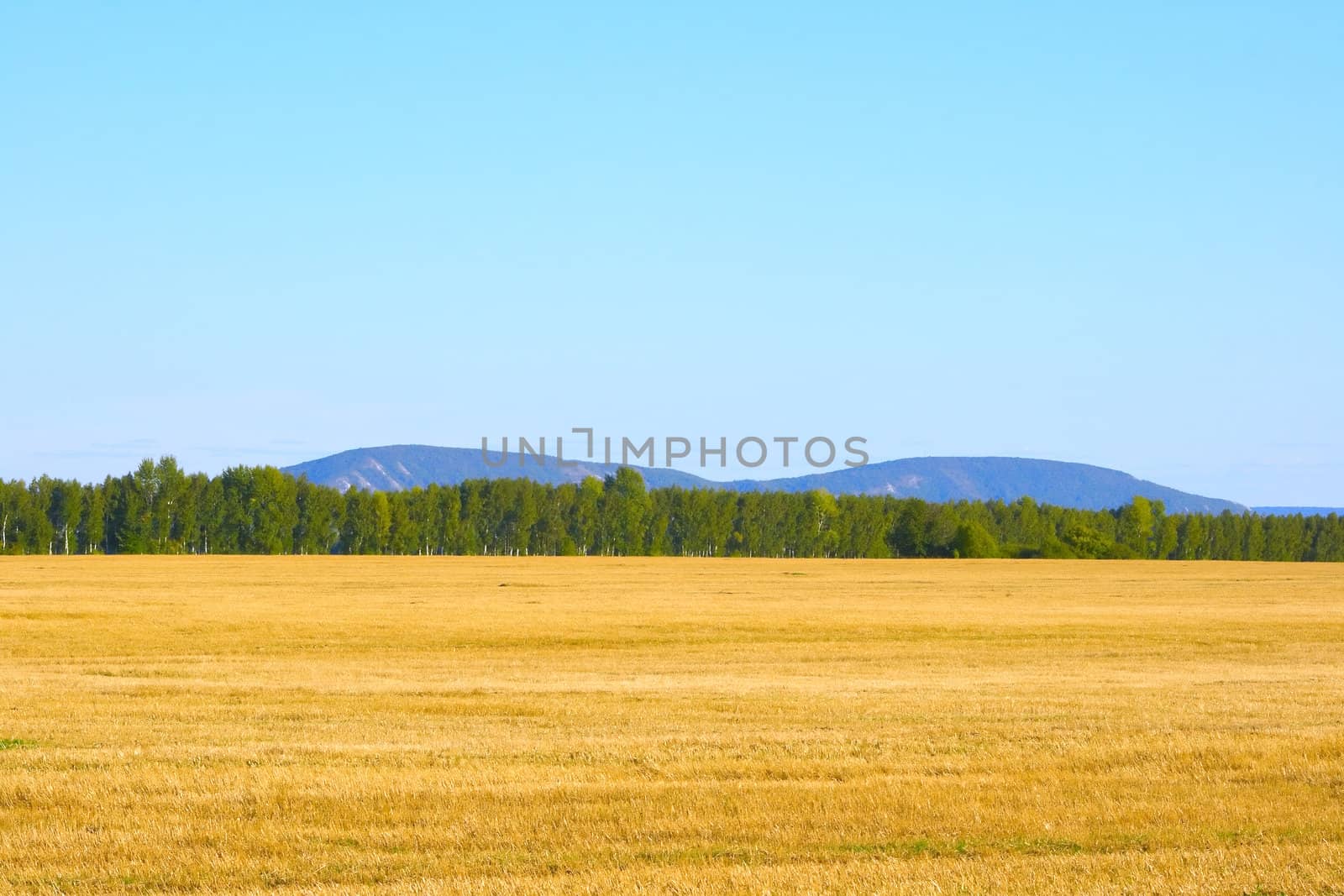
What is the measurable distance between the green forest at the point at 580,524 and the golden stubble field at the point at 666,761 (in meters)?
125

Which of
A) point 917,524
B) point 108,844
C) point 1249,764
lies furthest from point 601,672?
point 917,524

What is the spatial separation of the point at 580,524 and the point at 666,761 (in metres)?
167

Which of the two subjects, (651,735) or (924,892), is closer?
(924,892)

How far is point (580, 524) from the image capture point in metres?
182

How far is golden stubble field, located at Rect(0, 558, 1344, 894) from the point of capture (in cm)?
1091

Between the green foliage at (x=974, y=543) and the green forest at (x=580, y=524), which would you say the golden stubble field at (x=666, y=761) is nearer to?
the green foliage at (x=974, y=543)

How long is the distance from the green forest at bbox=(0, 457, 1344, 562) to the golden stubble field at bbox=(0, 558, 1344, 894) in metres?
125

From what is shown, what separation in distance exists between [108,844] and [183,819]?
0.99 meters

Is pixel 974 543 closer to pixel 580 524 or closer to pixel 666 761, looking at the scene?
pixel 580 524

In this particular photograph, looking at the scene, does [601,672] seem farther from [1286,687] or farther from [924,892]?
[924,892]

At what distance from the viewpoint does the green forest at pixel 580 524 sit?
525ft

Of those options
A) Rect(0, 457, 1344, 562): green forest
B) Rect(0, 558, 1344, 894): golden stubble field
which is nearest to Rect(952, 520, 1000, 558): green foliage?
Rect(0, 457, 1344, 562): green forest

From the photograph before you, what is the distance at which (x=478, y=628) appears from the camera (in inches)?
1668

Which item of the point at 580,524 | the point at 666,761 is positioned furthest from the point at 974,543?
the point at 666,761
